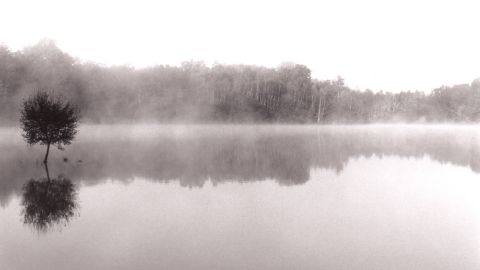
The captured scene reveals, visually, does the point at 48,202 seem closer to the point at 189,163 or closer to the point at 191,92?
the point at 189,163

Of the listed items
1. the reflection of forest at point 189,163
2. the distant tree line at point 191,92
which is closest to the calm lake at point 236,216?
the reflection of forest at point 189,163

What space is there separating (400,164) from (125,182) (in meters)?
27.6

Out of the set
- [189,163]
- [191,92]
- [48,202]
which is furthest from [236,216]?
[191,92]

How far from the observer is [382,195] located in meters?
26.1

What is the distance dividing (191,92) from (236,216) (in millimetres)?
129504

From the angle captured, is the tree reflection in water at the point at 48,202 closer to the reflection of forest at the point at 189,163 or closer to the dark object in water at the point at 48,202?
the dark object in water at the point at 48,202

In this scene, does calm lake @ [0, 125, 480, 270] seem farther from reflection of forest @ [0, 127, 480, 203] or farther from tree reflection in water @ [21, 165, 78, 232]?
reflection of forest @ [0, 127, 480, 203]

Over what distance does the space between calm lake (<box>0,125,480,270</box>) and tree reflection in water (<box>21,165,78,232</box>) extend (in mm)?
72

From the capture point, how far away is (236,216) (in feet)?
66.2

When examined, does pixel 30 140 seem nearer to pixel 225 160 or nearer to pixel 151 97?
pixel 225 160

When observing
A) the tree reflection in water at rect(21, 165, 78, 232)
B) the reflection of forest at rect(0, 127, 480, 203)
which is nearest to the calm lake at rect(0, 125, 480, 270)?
the tree reflection in water at rect(21, 165, 78, 232)

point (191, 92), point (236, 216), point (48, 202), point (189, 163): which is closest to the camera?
point (236, 216)

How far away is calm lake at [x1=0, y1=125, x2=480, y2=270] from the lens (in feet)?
47.9

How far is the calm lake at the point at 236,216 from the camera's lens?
14609mm
